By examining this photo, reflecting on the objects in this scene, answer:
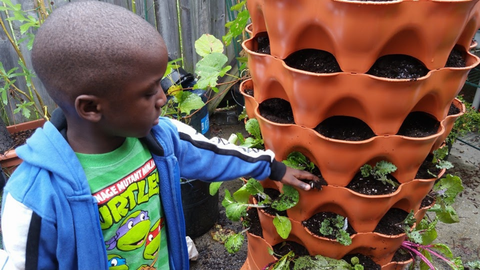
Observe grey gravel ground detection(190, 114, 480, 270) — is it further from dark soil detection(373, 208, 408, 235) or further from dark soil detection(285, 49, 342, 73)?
dark soil detection(285, 49, 342, 73)

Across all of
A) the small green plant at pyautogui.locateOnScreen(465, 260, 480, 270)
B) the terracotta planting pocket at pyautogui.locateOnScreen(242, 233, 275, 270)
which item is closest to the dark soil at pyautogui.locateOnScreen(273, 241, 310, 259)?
the terracotta planting pocket at pyautogui.locateOnScreen(242, 233, 275, 270)

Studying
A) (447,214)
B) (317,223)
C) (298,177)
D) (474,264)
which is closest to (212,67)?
(298,177)

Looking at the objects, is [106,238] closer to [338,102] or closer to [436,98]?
[338,102]

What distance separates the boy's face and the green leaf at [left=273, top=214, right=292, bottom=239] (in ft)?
1.96

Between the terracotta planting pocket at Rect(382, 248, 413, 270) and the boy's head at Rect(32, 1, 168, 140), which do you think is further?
the terracotta planting pocket at Rect(382, 248, 413, 270)

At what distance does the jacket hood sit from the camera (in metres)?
0.85

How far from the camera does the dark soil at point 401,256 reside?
1375mm

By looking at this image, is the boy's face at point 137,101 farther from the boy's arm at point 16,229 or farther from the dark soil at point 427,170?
the dark soil at point 427,170

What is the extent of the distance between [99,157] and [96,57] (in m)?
0.30

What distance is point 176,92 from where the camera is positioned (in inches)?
70.2

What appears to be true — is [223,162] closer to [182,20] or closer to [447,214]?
[447,214]

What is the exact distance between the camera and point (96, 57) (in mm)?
743

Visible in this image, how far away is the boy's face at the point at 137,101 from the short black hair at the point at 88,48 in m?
0.02

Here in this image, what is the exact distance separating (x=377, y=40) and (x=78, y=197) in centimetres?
80
